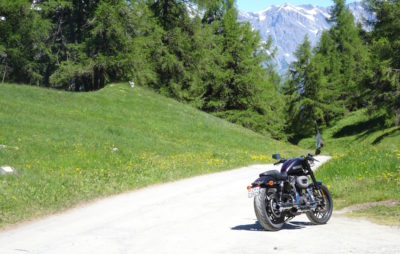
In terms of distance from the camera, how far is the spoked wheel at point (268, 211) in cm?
883

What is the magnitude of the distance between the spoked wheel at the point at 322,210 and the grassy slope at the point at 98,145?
20.3 ft

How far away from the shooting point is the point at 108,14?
143ft

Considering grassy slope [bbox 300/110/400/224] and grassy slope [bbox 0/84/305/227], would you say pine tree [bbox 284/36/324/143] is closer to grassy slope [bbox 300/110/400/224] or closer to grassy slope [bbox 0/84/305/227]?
grassy slope [bbox 0/84/305/227]

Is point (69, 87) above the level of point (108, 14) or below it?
below

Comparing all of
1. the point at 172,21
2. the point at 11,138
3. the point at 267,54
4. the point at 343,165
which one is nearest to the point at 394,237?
the point at 343,165

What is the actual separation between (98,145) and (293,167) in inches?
567

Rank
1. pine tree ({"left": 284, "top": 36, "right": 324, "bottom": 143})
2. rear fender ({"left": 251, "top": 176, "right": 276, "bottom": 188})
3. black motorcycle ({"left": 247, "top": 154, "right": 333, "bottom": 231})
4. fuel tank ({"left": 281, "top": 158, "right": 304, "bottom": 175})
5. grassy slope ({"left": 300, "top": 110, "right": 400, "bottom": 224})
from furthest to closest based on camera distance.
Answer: pine tree ({"left": 284, "top": 36, "right": 324, "bottom": 143})
grassy slope ({"left": 300, "top": 110, "right": 400, "bottom": 224})
fuel tank ({"left": 281, "top": 158, "right": 304, "bottom": 175})
rear fender ({"left": 251, "top": 176, "right": 276, "bottom": 188})
black motorcycle ({"left": 247, "top": 154, "right": 333, "bottom": 231})

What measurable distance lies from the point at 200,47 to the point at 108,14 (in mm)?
10566

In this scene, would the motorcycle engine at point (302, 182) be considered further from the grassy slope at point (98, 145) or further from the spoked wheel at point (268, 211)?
the grassy slope at point (98, 145)

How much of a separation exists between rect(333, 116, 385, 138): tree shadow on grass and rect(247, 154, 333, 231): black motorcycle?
43.7m

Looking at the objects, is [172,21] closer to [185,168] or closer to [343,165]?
[185,168]

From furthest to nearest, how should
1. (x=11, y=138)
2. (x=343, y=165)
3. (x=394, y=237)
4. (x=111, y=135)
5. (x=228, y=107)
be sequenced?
(x=228, y=107), (x=111, y=135), (x=11, y=138), (x=343, y=165), (x=394, y=237)

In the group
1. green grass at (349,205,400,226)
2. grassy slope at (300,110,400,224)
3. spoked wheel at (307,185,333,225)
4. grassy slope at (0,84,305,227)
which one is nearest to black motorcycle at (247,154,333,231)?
spoked wheel at (307,185,333,225)

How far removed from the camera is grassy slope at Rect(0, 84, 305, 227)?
44.2 ft
